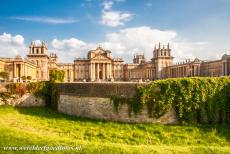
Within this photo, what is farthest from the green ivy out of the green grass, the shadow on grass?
the green grass

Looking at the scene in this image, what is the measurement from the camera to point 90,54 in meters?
93.0

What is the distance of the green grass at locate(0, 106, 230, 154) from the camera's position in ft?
37.3

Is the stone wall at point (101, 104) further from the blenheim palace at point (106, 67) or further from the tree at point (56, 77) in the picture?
the blenheim palace at point (106, 67)

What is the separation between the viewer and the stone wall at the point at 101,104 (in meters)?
15.4

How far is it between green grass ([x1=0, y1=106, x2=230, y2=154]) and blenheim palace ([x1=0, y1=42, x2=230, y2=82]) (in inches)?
2060

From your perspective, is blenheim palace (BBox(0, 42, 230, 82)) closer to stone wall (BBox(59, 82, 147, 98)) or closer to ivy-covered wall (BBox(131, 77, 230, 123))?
stone wall (BBox(59, 82, 147, 98))

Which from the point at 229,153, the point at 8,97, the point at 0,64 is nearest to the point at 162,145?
the point at 229,153

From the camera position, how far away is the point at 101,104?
16.5 metres

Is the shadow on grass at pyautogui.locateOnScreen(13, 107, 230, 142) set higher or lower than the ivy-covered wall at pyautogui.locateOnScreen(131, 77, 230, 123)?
lower

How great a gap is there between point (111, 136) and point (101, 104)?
10.8 feet

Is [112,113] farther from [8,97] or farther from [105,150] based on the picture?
[8,97]

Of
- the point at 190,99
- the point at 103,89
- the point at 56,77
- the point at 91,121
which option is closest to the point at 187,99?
the point at 190,99

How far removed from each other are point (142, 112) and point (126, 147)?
13.8 feet

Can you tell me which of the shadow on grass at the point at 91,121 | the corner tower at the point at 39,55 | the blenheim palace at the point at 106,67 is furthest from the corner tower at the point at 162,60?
the shadow on grass at the point at 91,121
